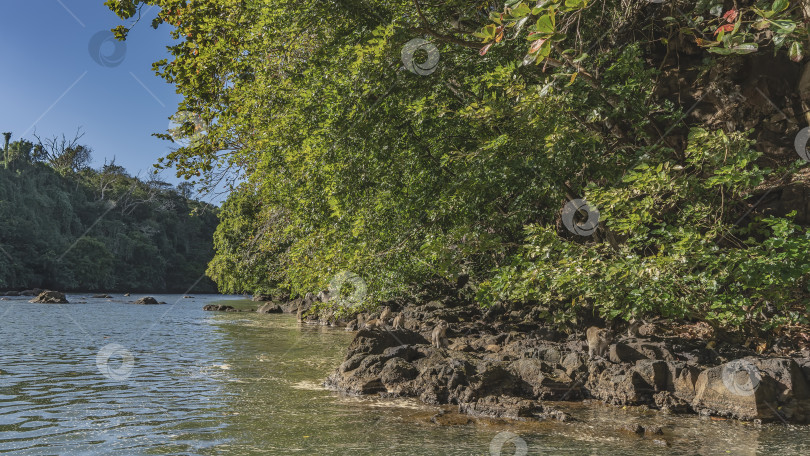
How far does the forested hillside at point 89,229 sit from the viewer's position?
5844 cm

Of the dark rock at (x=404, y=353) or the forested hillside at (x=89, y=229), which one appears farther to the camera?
the forested hillside at (x=89, y=229)

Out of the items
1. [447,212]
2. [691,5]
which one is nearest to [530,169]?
[447,212]

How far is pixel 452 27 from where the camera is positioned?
11234mm

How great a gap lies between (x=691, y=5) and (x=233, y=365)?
36.5 feet

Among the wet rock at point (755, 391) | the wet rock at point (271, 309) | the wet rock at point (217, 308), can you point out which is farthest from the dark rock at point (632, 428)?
the wet rock at point (217, 308)

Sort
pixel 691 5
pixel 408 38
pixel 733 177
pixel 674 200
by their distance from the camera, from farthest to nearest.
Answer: pixel 691 5 → pixel 408 38 → pixel 674 200 → pixel 733 177

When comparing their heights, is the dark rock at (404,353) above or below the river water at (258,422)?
above

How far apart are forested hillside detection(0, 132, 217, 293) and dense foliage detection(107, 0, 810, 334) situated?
135 feet

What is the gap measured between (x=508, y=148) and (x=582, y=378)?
3750mm

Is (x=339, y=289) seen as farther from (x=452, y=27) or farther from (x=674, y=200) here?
(x=674, y=200)

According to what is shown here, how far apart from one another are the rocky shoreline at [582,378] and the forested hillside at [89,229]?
144 ft

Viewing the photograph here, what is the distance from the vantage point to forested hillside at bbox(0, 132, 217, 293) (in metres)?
58.4

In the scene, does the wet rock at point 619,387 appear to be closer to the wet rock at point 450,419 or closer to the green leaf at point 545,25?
the wet rock at point 450,419

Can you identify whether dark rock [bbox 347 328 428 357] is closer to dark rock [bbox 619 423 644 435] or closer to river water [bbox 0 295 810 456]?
river water [bbox 0 295 810 456]
